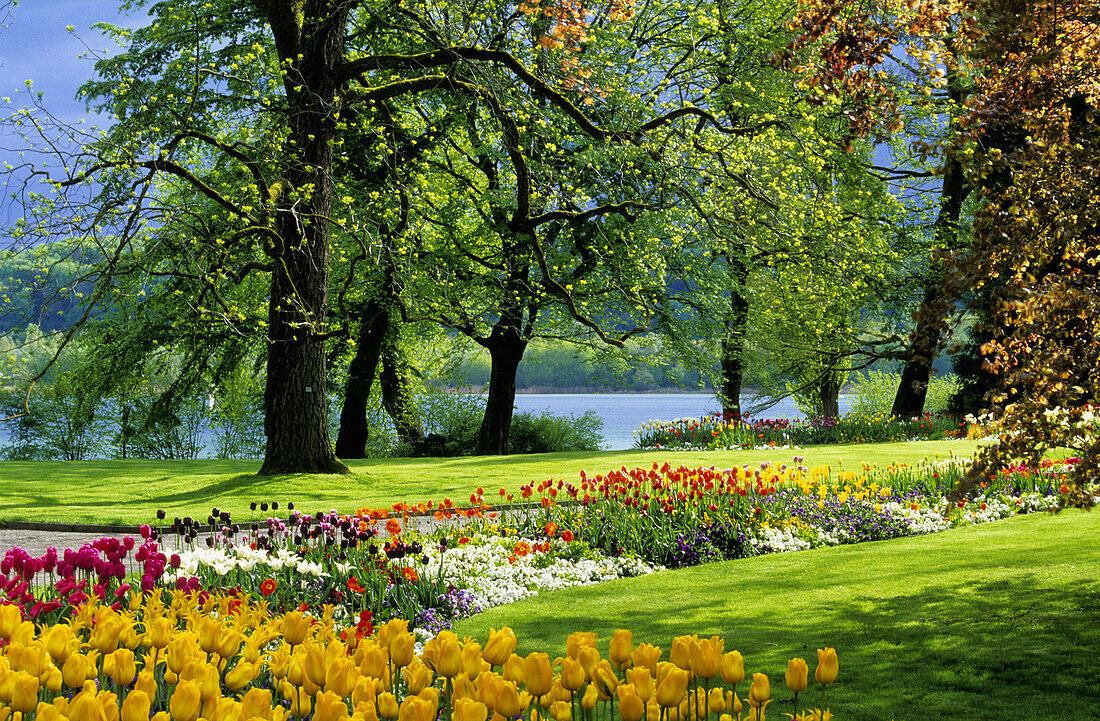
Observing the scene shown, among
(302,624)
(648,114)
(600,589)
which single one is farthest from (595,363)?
(302,624)

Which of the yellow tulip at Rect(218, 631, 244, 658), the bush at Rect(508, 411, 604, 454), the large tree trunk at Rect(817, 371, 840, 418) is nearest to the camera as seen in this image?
the yellow tulip at Rect(218, 631, 244, 658)

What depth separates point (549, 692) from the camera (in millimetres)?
2520

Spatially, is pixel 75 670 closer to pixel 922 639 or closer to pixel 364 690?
pixel 364 690

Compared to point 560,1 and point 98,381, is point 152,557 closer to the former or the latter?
point 560,1

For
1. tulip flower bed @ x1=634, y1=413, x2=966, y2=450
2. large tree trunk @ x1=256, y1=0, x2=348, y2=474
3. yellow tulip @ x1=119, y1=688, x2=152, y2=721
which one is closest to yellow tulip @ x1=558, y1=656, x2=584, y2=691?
yellow tulip @ x1=119, y1=688, x2=152, y2=721

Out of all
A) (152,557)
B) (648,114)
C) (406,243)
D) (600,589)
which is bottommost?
(600,589)

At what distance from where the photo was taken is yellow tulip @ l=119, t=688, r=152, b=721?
2.18m

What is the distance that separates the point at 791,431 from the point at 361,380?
12042 millimetres

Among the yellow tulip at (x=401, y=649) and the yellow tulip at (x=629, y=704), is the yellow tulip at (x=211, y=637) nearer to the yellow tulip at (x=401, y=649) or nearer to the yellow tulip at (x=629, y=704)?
the yellow tulip at (x=401, y=649)

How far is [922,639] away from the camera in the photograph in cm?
570

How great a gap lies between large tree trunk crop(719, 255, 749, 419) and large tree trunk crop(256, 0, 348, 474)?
13.5 metres

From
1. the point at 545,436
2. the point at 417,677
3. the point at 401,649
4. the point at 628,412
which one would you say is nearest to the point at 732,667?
the point at 417,677

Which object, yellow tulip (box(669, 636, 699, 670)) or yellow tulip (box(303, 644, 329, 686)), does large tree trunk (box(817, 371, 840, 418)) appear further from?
yellow tulip (box(303, 644, 329, 686))

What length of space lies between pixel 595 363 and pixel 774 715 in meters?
22.1
